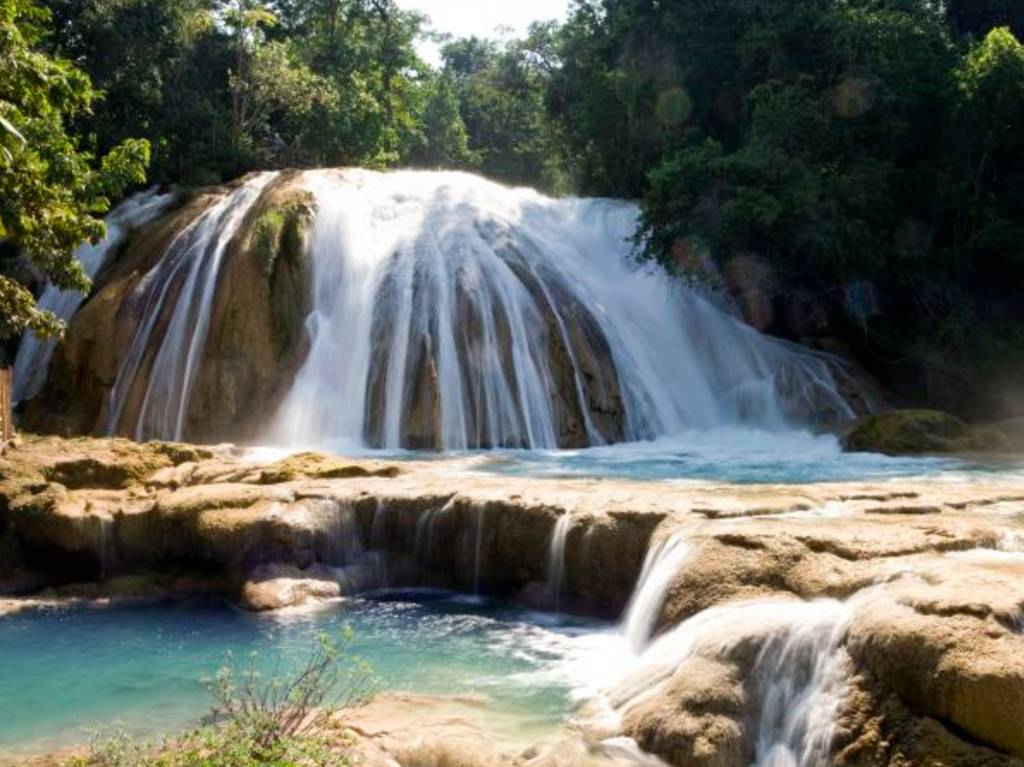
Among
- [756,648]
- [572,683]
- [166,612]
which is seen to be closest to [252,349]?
[166,612]

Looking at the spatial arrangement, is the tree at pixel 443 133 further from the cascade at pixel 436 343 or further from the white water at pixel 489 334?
the cascade at pixel 436 343

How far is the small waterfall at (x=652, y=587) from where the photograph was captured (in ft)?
27.7

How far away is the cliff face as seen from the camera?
5.75 metres

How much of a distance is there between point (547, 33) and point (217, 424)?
1081 inches

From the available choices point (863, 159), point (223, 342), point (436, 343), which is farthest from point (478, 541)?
point (863, 159)

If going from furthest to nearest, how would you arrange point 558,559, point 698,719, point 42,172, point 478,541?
1. point 42,172
2. point 478,541
3. point 558,559
4. point 698,719

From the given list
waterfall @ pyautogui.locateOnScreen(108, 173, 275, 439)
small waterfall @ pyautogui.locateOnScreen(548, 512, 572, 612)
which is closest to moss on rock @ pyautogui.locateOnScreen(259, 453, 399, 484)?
small waterfall @ pyautogui.locateOnScreen(548, 512, 572, 612)

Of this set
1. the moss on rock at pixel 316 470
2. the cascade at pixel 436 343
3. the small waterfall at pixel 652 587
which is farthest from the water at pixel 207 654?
the cascade at pixel 436 343

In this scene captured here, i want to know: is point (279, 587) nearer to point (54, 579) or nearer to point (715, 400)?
point (54, 579)

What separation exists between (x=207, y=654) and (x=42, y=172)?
5840mm

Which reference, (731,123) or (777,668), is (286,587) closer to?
(777,668)

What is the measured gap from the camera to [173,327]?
19312mm

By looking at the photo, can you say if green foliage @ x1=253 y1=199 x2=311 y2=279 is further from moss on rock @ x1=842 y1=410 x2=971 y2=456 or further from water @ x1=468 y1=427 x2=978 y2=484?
moss on rock @ x1=842 y1=410 x2=971 y2=456

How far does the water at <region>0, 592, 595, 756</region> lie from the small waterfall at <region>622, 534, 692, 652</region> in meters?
0.63
